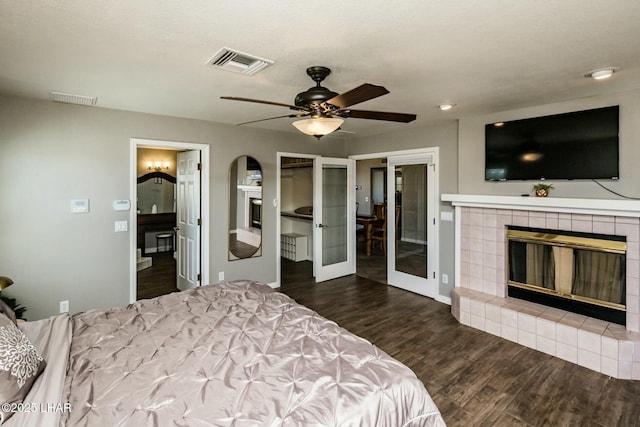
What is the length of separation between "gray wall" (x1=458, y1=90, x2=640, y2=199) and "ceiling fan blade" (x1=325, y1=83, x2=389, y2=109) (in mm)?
2510

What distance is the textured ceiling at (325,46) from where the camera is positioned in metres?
1.66

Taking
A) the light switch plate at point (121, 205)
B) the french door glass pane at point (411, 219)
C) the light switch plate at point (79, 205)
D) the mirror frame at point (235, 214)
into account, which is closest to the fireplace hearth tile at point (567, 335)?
the french door glass pane at point (411, 219)

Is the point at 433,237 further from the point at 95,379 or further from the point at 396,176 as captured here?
the point at 95,379

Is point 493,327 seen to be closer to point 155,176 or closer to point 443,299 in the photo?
point 443,299

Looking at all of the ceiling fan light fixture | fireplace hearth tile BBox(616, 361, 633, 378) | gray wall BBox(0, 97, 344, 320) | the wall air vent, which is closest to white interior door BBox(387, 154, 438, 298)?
fireplace hearth tile BBox(616, 361, 633, 378)

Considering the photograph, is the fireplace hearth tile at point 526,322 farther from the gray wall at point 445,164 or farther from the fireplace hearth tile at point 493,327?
the gray wall at point 445,164

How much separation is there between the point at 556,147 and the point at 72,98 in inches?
192

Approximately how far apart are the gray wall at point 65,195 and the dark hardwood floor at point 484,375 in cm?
260

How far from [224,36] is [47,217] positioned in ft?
9.42

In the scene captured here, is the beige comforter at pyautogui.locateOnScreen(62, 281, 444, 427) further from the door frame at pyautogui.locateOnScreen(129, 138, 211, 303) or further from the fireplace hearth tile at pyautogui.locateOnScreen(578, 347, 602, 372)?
the fireplace hearth tile at pyautogui.locateOnScreen(578, 347, 602, 372)

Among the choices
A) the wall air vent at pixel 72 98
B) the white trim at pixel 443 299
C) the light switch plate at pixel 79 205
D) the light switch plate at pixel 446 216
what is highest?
the wall air vent at pixel 72 98

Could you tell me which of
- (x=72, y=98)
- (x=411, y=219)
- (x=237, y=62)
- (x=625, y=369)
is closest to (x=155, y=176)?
(x=72, y=98)

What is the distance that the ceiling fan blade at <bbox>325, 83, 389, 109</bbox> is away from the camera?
1.84m

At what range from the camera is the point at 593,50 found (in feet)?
6.99
